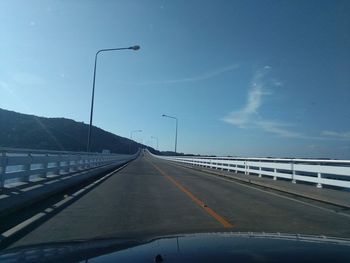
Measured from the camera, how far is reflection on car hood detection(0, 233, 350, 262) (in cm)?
476

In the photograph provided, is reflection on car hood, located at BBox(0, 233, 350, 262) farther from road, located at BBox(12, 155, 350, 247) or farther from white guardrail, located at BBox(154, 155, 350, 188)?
white guardrail, located at BBox(154, 155, 350, 188)

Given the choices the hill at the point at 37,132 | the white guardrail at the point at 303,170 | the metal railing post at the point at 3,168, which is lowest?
the metal railing post at the point at 3,168

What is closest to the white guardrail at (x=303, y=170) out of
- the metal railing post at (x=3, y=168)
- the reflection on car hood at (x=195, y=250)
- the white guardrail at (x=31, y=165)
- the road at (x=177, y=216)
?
the road at (x=177, y=216)

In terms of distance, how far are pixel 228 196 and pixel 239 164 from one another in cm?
1732

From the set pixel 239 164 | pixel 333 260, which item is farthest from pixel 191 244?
pixel 239 164

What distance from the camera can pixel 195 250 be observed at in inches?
203

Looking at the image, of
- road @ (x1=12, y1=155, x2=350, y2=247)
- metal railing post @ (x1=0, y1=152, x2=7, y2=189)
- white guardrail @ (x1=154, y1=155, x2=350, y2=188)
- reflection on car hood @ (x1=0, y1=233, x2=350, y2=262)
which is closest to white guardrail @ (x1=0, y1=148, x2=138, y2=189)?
metal railing post @ (x1=0, y1=152, x2=7, y2=189)

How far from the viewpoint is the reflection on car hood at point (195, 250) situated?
476 centimetres

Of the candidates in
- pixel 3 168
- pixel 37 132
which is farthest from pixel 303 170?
pixel 37 132

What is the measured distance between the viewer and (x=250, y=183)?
2630 centimetres

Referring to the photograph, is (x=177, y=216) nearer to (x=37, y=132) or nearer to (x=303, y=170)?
(x=303, y=170)

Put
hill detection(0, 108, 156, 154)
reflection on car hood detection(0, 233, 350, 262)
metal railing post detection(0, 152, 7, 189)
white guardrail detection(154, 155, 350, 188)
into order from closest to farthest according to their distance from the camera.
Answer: reflection on car hood detection(0, 233, 350, 262)
metal railing post detection(0, 152, 7, 189)
white guardrail detection(154, 155, 350, 188)
hill detection(0, 108, 156, 154)

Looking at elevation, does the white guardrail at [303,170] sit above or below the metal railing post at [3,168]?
above

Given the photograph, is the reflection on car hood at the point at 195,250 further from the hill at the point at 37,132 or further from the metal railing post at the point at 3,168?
the hill at the point at 37,132
